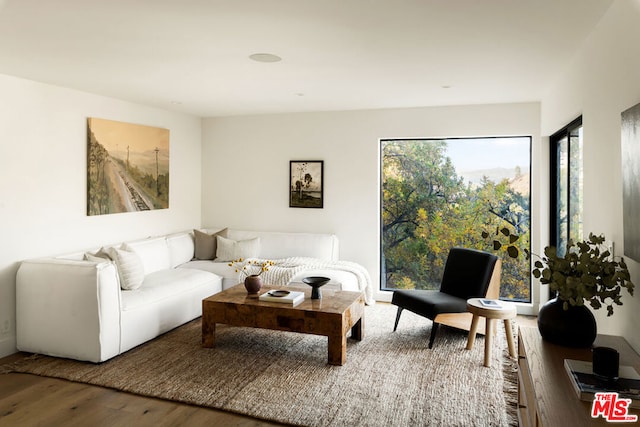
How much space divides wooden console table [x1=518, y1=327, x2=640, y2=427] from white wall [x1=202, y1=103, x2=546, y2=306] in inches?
123

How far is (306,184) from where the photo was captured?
20.2 ft

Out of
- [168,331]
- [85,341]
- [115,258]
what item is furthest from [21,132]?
[168,331]

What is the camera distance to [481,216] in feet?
18.0

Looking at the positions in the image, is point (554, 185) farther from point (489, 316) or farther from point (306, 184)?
point (306, 184)

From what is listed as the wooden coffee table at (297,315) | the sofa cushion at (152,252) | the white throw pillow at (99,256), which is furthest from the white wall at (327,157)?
the white throw pillow at (99,256)

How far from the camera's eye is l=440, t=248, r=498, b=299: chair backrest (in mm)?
4293

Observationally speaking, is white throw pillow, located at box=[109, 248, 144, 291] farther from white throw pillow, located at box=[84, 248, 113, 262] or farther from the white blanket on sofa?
the white blanket on sofa

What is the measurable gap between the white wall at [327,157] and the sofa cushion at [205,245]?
2.02 feet

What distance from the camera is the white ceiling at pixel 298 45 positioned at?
2.53m

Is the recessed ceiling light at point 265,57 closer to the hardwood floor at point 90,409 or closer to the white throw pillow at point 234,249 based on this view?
the hardwood floor at point 90,409

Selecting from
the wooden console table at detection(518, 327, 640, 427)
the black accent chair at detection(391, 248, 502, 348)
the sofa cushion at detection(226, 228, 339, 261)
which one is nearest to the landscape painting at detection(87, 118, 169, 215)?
the sofa cushion at detection(226, 228, 339, 261)

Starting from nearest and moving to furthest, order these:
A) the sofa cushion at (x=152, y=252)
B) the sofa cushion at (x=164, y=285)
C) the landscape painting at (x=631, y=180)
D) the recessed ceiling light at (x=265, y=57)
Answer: the landscape painting at (x=631, y=180), the recessed ceiling light at (x=265, y=57), the sofa cushion at (x=164, y=285), the sofa cushion at (x=152, y=252)

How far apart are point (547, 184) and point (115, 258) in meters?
4.41

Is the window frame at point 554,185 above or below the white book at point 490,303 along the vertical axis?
above
